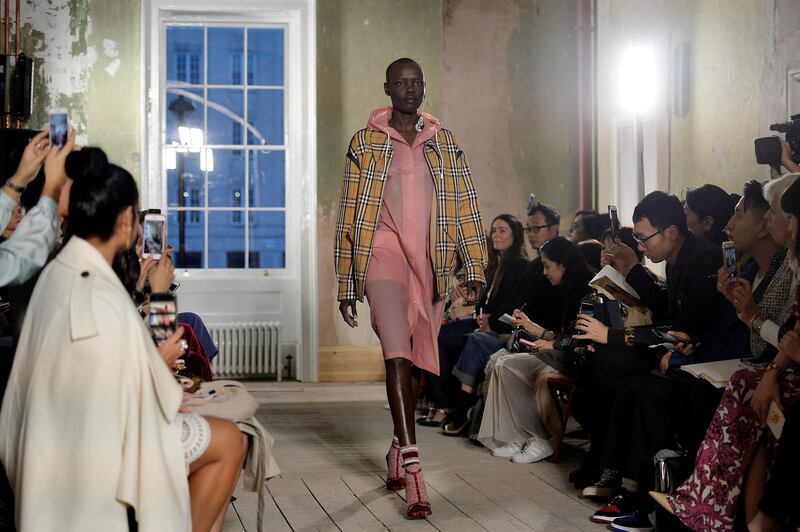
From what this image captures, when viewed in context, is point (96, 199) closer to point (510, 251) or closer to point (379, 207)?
point (379, 207)

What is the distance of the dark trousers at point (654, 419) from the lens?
3.44 metres

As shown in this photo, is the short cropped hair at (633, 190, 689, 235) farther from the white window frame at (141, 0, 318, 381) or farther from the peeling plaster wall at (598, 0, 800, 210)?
the white window frame at (141, 0, 318, 381)

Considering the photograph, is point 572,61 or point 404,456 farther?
point 572,61

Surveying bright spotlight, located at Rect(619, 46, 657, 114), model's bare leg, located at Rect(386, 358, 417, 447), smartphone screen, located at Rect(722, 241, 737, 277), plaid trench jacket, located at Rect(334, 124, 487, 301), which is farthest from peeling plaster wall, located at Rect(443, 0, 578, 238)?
smartphone screen, located at Rect(722, 241, 737, 277)

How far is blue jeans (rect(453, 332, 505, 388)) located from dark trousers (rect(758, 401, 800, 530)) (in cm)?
251

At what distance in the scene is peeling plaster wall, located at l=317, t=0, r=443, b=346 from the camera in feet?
24.2

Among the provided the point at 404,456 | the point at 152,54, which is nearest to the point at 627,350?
the point at 404,456

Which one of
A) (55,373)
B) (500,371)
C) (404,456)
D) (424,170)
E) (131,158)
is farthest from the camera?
(131,158)

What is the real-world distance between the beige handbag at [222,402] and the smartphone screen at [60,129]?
684 millimetres

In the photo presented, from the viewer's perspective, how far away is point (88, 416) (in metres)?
2.03

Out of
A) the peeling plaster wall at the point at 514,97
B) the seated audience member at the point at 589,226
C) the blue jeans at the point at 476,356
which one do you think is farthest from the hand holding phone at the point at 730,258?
the peeling plaster wall at the point at 514,97

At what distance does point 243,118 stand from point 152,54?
78 cm

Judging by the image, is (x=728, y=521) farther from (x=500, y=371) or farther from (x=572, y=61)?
(x=572, y=61)

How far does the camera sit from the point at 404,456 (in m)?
3.74
